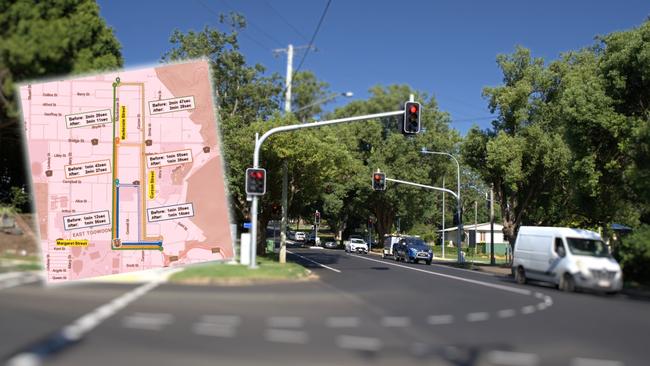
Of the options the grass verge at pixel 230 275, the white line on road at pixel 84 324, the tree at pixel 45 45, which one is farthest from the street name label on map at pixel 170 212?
the tree at pixel 45 45

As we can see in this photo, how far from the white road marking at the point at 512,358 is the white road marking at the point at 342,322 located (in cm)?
291

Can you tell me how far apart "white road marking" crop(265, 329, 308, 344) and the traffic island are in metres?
7.55

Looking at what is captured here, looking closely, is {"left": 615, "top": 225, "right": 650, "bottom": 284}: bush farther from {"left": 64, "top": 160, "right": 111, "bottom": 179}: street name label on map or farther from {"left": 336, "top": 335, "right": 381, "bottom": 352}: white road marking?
{"left": 64, "top": 160, "right": 111, "bottom": 179}: street name label on map

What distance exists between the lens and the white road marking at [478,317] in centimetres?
1170

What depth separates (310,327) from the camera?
10.1 metres

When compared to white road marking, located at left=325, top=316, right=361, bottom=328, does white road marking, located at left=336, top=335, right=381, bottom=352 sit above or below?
above

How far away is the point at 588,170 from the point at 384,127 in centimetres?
4208

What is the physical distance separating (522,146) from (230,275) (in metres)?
23.6

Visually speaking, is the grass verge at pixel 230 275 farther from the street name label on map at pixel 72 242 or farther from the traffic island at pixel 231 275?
the street name label on map at pixel 72 242

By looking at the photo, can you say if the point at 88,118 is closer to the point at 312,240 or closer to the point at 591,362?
the point at 591,362

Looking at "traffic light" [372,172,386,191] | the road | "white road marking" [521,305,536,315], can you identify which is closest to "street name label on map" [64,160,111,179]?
the road

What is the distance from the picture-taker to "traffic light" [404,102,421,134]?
757 inches

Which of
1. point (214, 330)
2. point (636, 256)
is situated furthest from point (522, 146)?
point (214, 330)

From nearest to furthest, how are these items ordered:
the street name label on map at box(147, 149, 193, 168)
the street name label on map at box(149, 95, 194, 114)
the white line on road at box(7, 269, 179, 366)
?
the white line on road at box(7, 269, 179, 366) < the street name label on map at box(147, 149, 193, 168) < the street name label on map at box(149, 95, 194, 114)
